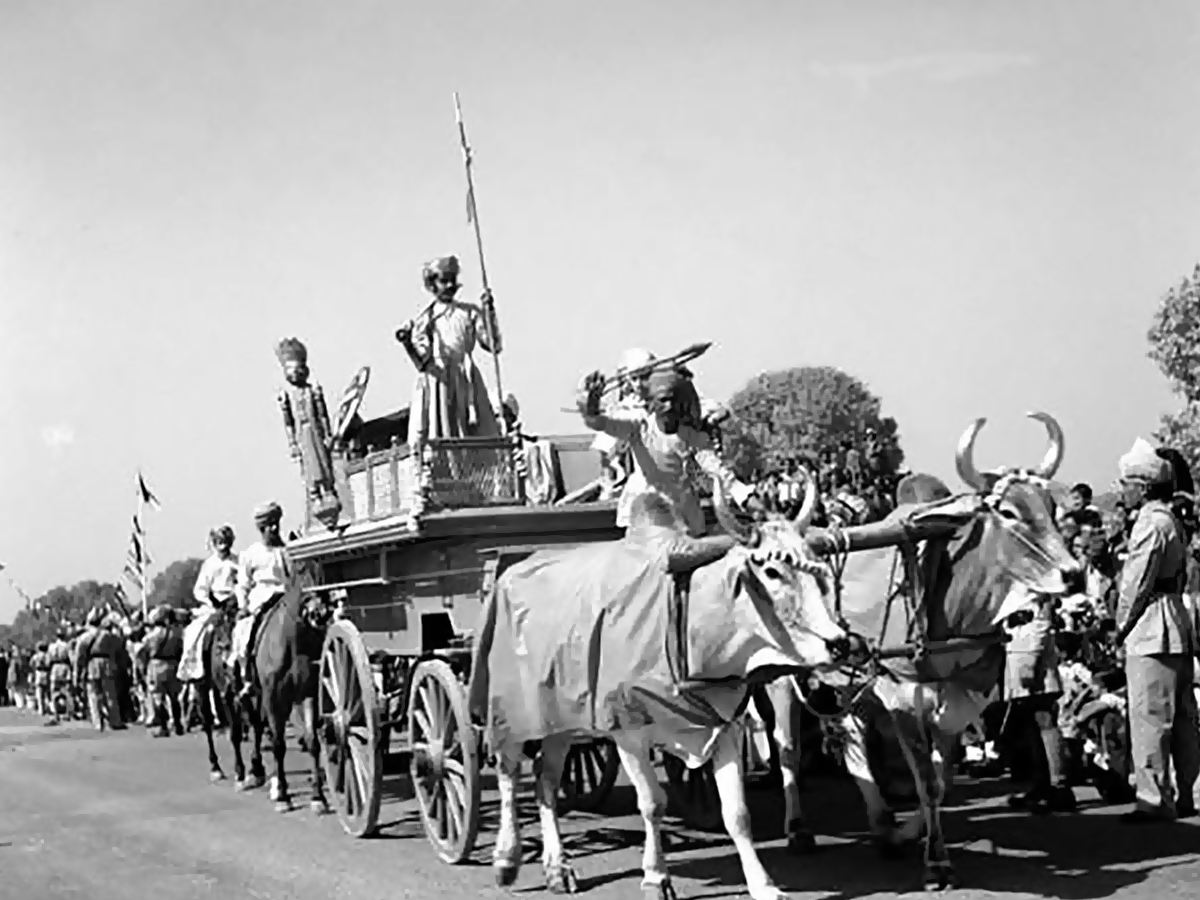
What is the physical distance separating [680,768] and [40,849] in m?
4.85

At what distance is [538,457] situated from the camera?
11227mm

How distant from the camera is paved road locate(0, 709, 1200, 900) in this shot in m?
8.30

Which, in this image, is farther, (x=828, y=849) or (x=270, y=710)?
(x=270, y=710)

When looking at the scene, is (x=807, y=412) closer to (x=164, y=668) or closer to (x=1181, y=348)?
(x=1181, y=348)

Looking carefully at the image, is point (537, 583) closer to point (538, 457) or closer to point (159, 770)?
point (538, 457)

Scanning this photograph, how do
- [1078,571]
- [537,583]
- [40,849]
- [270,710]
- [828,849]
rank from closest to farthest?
[1078,571] → [537,583] → [828,849] → [40,849] → [270,710]

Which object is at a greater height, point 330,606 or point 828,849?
point 330,606

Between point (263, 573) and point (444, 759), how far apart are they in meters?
4.33

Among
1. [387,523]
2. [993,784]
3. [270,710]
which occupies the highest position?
[387,523]

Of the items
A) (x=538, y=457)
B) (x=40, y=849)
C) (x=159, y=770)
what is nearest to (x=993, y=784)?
(x=538, y=457)

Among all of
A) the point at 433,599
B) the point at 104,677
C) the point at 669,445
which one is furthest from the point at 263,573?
the point at 104,677

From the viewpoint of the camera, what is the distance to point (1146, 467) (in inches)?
380

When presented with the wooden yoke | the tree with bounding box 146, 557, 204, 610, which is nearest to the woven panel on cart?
the wooden yoke

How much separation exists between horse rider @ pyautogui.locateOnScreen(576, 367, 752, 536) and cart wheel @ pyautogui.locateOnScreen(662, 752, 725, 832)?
2.39m
